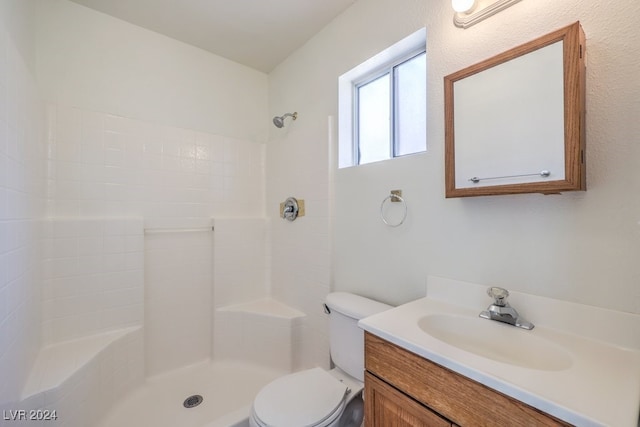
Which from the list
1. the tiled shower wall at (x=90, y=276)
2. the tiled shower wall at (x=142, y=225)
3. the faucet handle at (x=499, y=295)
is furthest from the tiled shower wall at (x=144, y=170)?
the faucet handle at (x=499, y=295)

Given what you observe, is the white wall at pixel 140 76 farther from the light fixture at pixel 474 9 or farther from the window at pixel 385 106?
the light fixture at pixel 474 9

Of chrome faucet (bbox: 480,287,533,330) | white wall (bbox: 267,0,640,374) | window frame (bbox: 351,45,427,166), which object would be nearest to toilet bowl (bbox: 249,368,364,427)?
white wall (bbox: 267,0,640,374)

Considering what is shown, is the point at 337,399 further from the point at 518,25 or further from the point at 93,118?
the point at 93,118

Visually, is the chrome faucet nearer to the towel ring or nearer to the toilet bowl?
the towel ring

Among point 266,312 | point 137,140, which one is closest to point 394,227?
point 266,312

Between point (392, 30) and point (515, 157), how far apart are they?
975mm

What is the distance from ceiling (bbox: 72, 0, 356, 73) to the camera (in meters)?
→ 1.70

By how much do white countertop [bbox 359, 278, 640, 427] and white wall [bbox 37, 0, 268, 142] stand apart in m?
2.03

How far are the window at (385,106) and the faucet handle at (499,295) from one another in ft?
2.51

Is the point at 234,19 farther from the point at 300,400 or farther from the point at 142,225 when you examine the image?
the point at 300,400

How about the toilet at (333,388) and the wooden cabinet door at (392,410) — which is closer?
the wooden cabinet door at (392,410)

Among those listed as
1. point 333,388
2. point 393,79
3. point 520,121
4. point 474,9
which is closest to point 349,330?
point 333,388

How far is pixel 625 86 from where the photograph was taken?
81 cm

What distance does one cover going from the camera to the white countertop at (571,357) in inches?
21.9
